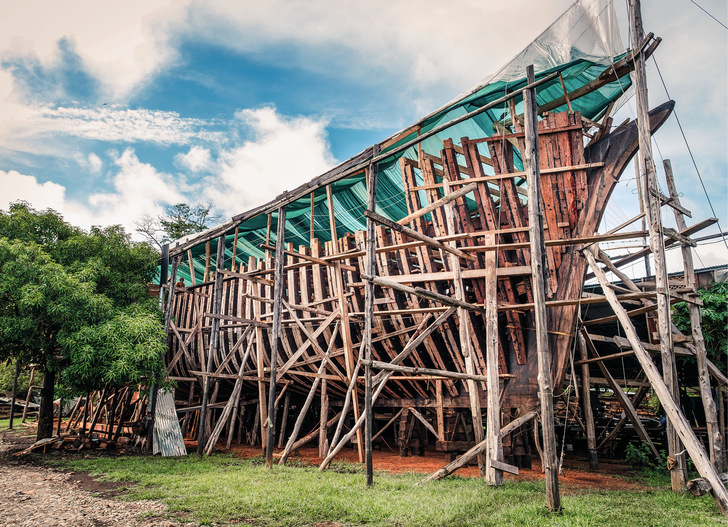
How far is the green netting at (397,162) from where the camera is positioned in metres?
8.86

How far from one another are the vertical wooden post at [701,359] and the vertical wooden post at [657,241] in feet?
2.38

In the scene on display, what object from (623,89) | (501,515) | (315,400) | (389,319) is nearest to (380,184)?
(389,319)

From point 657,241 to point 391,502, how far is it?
5.11 m

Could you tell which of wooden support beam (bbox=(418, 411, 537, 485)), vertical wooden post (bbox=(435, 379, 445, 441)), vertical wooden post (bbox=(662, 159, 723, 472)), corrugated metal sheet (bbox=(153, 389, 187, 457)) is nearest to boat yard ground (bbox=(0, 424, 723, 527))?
wooden support beam (bbox=(418, 411, 537, 485))

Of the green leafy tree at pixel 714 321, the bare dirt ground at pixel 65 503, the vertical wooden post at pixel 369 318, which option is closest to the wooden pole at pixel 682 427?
the vertical wooden post at pixel 369 318

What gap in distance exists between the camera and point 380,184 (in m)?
12.9

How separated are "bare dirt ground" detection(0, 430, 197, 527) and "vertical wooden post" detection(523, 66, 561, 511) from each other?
4123 mm

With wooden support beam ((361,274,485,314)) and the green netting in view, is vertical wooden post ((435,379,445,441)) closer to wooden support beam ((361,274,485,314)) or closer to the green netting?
wooden support beam ((361,274,485,314))

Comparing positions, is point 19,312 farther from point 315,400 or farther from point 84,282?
point 315,400

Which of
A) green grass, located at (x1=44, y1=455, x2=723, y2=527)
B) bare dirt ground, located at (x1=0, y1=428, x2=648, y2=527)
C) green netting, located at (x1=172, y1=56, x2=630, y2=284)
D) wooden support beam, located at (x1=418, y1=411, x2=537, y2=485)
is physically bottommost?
bare dirt ground, located at (x1=0, y1=428, x2=648, y2=527)

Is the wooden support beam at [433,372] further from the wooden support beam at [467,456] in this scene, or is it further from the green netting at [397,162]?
the green netting at [397,162]

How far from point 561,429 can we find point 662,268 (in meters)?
7.95

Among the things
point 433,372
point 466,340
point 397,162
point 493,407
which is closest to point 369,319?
point 433,372

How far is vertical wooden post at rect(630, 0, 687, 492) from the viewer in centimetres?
647
